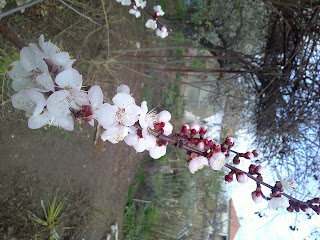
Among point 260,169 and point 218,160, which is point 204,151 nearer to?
point 218,160

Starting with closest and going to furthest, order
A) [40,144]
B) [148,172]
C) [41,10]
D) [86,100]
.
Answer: [86,100] < [41,10] < [40,144] < [148,172]

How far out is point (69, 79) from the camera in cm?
100

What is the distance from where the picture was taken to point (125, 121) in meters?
1.18

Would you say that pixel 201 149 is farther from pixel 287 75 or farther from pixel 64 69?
pixel 287 75

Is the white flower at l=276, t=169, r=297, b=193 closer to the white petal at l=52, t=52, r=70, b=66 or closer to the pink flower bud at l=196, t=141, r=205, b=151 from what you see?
the pink flower bud at l=196, t=141, r=205, b=151

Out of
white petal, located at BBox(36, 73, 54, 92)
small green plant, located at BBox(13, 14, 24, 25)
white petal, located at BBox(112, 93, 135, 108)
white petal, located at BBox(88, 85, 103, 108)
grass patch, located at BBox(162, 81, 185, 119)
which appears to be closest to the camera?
white petal, located at BBox(36, 73, 54, 92)

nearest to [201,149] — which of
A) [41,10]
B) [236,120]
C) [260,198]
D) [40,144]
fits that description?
[260,198]

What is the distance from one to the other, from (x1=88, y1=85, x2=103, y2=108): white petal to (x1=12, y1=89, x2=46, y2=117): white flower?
17 centimetres

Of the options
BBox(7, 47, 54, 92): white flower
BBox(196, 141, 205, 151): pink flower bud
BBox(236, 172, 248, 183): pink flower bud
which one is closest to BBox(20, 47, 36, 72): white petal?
BBox(7, 47, 54, 92): white flower

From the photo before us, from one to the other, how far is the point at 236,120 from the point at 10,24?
378 centimetres

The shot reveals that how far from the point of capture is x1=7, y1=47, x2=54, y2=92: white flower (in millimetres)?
954

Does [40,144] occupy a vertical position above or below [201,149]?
above

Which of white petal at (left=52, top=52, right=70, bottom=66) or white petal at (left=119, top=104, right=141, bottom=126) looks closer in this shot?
white petal at (left=52, top=52, right=70, bottom=66)

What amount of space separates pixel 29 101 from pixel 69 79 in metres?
0.25
